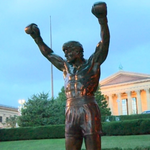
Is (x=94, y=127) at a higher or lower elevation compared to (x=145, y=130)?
higher

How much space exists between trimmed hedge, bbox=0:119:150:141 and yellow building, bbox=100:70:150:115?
41.7 m

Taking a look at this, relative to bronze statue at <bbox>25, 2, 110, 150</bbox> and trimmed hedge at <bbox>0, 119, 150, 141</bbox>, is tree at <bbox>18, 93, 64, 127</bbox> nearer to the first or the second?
trimmed hedge at <bbox>0, 119, 150, 141</bbox>

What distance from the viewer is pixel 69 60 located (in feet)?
11.3

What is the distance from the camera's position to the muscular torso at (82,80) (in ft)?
10.7

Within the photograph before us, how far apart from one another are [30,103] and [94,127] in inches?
813

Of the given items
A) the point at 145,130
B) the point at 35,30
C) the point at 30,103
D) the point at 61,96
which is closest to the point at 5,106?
the point at 61,96

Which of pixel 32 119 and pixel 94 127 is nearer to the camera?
pixel 94 127

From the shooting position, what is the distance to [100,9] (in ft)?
10.2

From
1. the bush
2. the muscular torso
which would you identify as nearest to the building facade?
the bush

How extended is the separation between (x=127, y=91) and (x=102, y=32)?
58.5m

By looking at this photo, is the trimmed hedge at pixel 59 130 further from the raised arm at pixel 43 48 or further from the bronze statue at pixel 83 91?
the bronze statue at pixel 83 91

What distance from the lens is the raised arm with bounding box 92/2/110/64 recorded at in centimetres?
312

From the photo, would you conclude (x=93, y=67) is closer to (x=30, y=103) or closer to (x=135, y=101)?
(x=30, y=103)

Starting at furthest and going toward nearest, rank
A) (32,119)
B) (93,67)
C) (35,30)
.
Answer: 1. (32,119)
2. (35,30)
3. (93,67)
